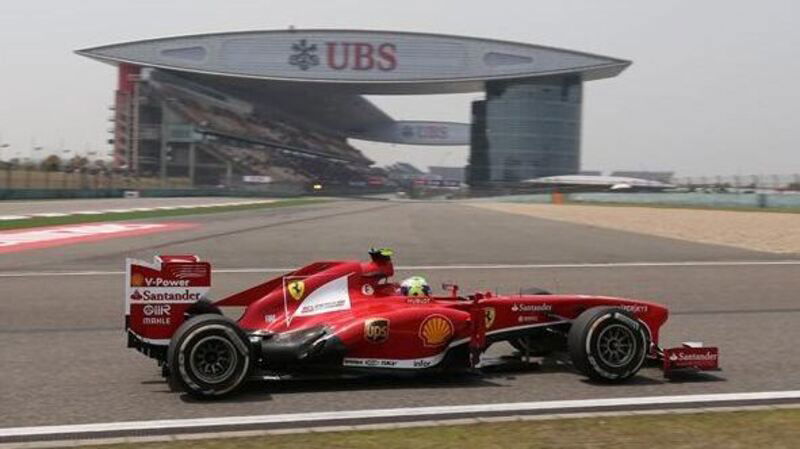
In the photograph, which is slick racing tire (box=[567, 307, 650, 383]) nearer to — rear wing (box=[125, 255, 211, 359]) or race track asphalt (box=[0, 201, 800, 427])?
race track asphalt (box=[0, 201, 800, 427])

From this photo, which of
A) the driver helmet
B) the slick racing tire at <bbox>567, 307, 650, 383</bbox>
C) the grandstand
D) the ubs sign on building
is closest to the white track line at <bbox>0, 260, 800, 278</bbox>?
the driver helmet

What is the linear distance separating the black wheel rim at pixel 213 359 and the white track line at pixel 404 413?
0.50m

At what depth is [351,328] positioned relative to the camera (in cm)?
547

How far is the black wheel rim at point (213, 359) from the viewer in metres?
5.18

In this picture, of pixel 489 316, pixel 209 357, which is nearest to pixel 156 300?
pixel 209 357

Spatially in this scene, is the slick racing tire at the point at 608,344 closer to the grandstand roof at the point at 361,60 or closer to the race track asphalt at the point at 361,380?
the race track asphalt at the point at 361,380

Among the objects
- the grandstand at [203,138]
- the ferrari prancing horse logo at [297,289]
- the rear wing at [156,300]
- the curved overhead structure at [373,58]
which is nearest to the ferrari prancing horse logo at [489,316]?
the ferrari prancing horse logo at [297,289]

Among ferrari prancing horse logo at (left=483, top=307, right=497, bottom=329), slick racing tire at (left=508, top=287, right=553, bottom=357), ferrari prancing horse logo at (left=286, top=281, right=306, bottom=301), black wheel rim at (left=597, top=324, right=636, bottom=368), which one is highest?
ferrari prancing horse logo at (left=286, top=281, right=306, bottom=301)

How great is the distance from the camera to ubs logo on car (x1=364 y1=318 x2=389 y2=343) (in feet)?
18.0

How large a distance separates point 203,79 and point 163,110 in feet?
41.6

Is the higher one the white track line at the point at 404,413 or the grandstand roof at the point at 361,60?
the grandstand roof at the point at 361,60

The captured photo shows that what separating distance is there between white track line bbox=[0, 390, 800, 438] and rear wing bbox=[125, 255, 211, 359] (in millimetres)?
857

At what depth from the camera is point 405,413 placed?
16.0 feet

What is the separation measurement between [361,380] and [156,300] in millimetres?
1512
